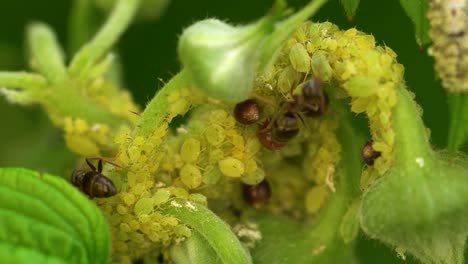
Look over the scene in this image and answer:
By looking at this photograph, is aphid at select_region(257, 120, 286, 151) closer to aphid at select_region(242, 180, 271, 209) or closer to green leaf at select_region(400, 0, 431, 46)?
aphid at select_region(242, 180, 271, 209)

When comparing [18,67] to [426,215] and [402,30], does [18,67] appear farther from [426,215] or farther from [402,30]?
[426,215]

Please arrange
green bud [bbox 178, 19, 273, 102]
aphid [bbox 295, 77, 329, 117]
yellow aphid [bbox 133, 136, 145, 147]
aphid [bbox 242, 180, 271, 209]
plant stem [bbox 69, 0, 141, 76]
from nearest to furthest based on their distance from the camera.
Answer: green bud [bbox 178, 19, 273, 102] → aphid [bbox 295, 77, 329, 117] → yellow aphid [bbox 133, 136, 145, 147] → aphid [bbox 242, 180, 271, 209] → plant stem [bbox 69, 0, 141, 76]

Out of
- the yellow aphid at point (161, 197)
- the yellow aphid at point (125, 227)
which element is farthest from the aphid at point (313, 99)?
the yellow aphid at point (125, 227)

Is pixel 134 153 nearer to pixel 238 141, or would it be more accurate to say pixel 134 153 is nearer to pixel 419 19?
pixel 238 141

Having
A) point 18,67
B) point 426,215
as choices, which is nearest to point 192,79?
point 426,215

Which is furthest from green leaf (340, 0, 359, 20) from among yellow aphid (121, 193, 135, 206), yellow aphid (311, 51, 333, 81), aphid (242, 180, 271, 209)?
yellow aphid (121, 193, 135, 206)

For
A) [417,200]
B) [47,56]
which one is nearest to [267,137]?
[417,200]
